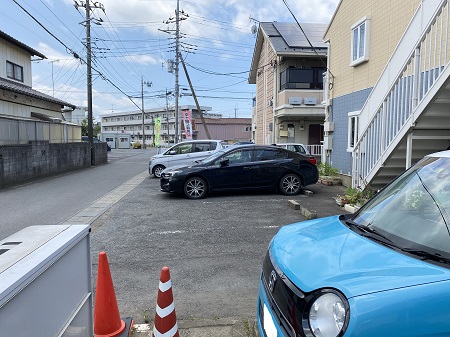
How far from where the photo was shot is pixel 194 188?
366 inches

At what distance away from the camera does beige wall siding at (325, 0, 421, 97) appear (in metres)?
8.95

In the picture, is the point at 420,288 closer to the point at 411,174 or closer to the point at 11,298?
the point at 411,174

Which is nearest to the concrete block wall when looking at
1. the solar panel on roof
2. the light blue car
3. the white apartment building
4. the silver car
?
the silver car

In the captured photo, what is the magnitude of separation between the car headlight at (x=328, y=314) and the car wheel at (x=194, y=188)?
24.9 ft

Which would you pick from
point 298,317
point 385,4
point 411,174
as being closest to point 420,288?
point 298,317

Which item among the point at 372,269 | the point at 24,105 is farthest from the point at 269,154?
the point at 24,105

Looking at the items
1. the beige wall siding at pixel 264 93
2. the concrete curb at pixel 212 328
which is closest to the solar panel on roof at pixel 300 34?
the beige wall siding at pixel 264 93

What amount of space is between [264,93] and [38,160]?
51.2 ft

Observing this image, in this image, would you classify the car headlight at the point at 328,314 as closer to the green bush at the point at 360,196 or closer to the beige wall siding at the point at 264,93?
the green bush at the point at 360,196

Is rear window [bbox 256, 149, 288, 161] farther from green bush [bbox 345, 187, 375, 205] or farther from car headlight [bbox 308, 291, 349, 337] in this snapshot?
car headlight [bbox 308, 291, 349, 337]

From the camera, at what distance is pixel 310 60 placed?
1973cm

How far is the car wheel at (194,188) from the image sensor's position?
927 centimetres

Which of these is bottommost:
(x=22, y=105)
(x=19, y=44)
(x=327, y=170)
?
(x=327, y=170)

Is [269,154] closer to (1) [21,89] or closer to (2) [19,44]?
(1) [21,89]
